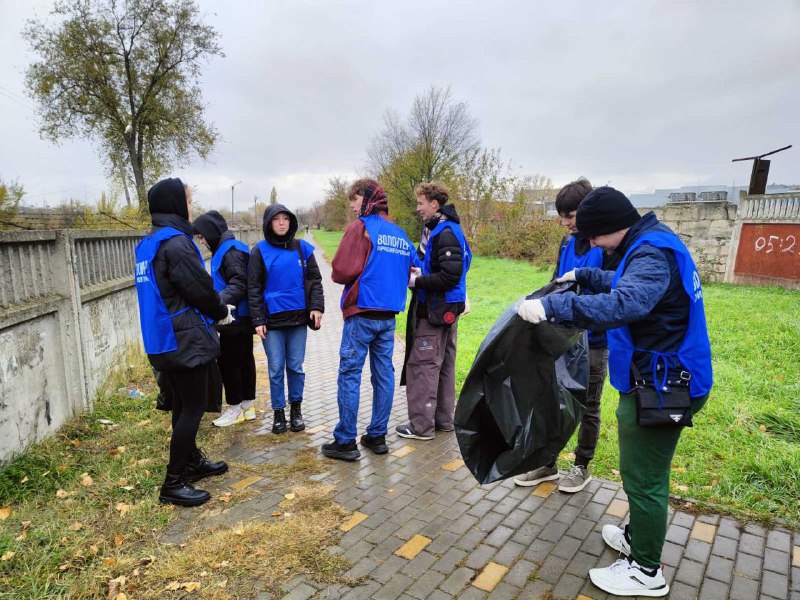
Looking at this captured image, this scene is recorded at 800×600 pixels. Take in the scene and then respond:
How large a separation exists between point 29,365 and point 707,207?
15155 millimetres

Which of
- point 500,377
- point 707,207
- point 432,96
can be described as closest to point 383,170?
point 432,96

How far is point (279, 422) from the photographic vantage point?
4.64 meters

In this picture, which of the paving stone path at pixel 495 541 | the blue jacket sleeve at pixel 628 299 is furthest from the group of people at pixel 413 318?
the paving stone path at pixel 495 541

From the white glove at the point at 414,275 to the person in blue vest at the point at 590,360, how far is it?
3.67 feet

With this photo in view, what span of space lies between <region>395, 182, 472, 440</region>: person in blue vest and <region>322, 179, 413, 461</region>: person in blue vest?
0.25 meters

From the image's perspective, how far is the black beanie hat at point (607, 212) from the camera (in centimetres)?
248

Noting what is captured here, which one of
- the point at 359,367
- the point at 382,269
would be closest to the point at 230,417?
the point at 359,367

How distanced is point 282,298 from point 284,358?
573 mm

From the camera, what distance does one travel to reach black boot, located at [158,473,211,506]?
131 inches

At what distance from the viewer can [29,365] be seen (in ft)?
13.1

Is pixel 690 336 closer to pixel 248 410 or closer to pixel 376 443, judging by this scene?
pixel 376 443

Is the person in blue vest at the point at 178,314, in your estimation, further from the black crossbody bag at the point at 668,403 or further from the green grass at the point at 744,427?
the green grass at the point at 744,427

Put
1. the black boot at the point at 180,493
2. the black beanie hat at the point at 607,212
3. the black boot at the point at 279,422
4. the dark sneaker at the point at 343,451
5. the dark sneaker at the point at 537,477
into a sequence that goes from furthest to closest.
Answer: the black boot at the point at 279,422
the dark sneaker at the point at 343,451
the dark sneaker at the point at 537,477
the black boot at the point at 180,493
the black beanie hat at the point at 607,212

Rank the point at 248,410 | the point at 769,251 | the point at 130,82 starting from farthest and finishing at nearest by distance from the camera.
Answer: the point at 130,82, the point at 769,251, the point at 248,410
